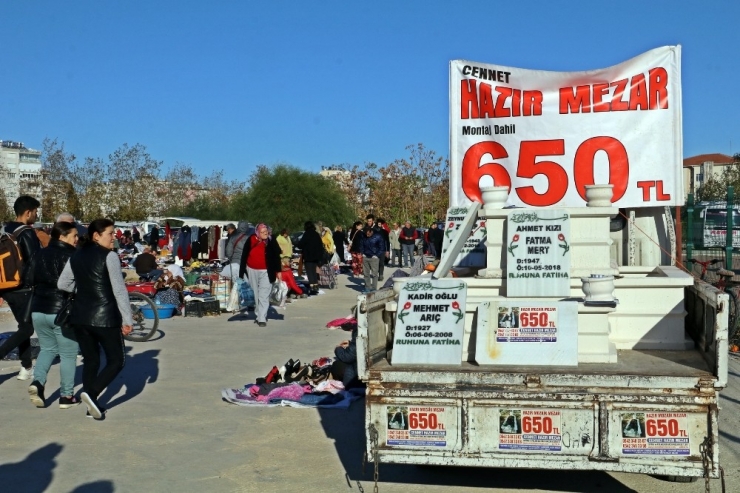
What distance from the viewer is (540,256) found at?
6.18 m

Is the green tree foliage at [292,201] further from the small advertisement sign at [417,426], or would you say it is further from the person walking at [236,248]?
the small advertisement sign at [417,426]

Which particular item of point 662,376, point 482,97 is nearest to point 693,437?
point 662,376

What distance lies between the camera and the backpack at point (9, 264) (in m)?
9.53

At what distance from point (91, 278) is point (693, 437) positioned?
554cm

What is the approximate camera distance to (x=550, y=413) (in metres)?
5.12

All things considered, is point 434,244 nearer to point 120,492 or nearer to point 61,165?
point 120,492

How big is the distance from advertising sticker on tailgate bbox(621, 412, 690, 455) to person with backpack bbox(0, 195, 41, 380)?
6925 millimetres

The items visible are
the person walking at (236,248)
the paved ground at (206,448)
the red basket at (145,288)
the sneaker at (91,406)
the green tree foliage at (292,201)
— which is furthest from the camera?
the green tree foliage at (292,201)

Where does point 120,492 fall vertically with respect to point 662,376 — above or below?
below

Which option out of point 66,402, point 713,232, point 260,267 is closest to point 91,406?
point 66,402

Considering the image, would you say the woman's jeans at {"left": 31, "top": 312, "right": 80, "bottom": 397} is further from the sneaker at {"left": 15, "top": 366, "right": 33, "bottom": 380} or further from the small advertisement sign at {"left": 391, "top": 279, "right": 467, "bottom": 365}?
the small advertisement sign at {"left": 391, "top": 279, "right": 467, "bottom": 365}

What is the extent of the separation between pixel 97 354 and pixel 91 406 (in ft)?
1.68

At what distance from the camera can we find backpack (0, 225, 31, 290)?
9531 millimetres

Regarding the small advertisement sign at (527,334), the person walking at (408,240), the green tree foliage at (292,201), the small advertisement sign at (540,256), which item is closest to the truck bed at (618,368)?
the small advertisement sign at (527,334)
